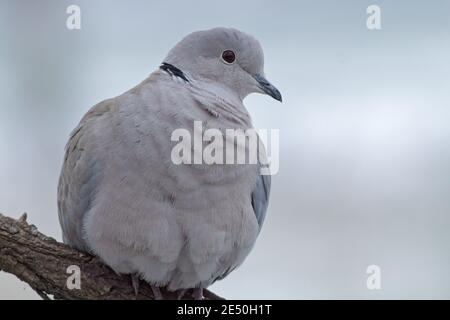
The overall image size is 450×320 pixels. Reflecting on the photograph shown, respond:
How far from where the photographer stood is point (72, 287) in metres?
2.77

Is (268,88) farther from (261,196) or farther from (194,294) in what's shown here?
(194,294)

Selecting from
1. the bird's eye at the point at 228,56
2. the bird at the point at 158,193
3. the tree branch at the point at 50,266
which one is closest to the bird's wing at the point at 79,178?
the bird at the point at 158,193

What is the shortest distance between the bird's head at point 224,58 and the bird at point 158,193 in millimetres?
183

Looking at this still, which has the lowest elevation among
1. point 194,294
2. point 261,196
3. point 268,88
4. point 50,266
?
point 194,294

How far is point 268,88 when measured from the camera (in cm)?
330

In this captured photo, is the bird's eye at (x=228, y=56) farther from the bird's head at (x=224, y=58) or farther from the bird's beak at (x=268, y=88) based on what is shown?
the bird's beak at (x=268, y=88)

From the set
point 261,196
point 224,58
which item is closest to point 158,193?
point 261,196

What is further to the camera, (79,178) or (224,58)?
(224,58)

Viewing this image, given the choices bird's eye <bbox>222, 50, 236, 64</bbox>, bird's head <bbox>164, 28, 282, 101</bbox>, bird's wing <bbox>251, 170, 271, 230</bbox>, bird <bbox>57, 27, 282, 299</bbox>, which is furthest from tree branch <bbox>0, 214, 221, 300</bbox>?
bird's eye <bbox>222, 50, 236, 64</bbox>

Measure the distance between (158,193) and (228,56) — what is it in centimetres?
87

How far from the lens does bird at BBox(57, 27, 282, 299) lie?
2.72 metres
